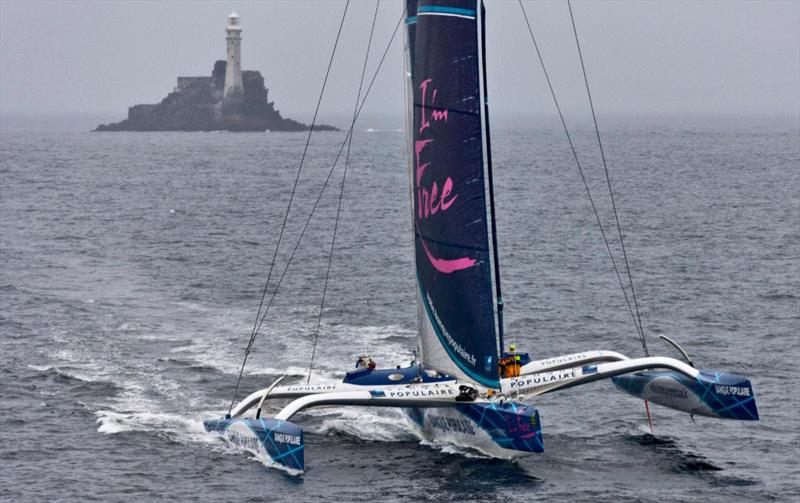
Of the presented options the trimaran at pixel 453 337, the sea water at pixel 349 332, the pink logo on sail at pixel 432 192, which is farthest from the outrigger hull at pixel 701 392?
the pink logo on sail at pixel 432 192

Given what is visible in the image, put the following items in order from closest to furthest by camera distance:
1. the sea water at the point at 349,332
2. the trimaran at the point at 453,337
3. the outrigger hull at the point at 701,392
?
the sea water at the point at 349,332
the trimaran at the point at 453,337
the outrigger hull at the point at 701,392

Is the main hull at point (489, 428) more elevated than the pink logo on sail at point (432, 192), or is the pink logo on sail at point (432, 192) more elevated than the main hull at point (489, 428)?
the pink logo on sail at point (432, 192)

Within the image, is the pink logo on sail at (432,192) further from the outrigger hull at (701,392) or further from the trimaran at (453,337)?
the outrigger hull at (701,392)

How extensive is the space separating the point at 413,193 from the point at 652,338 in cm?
1554

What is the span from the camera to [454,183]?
31.2 metres

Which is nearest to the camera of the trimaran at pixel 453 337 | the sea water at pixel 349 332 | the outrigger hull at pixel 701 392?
the sea water at pixel 349 332

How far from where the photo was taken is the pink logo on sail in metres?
31.3

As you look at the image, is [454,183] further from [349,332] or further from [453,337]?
[349,332]

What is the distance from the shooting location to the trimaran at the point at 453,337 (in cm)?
3100

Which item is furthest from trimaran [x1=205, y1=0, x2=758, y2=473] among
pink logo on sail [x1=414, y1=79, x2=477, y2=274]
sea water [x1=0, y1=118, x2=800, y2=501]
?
sea water [x1=0, y1=118, x2=800, y2=501]

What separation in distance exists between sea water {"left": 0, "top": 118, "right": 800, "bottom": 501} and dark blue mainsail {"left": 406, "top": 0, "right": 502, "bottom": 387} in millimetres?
2962

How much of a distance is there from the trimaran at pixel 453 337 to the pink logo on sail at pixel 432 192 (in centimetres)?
2

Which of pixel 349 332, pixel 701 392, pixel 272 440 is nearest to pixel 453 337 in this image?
pixel 272 440

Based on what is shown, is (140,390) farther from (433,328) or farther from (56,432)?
(433,328)
